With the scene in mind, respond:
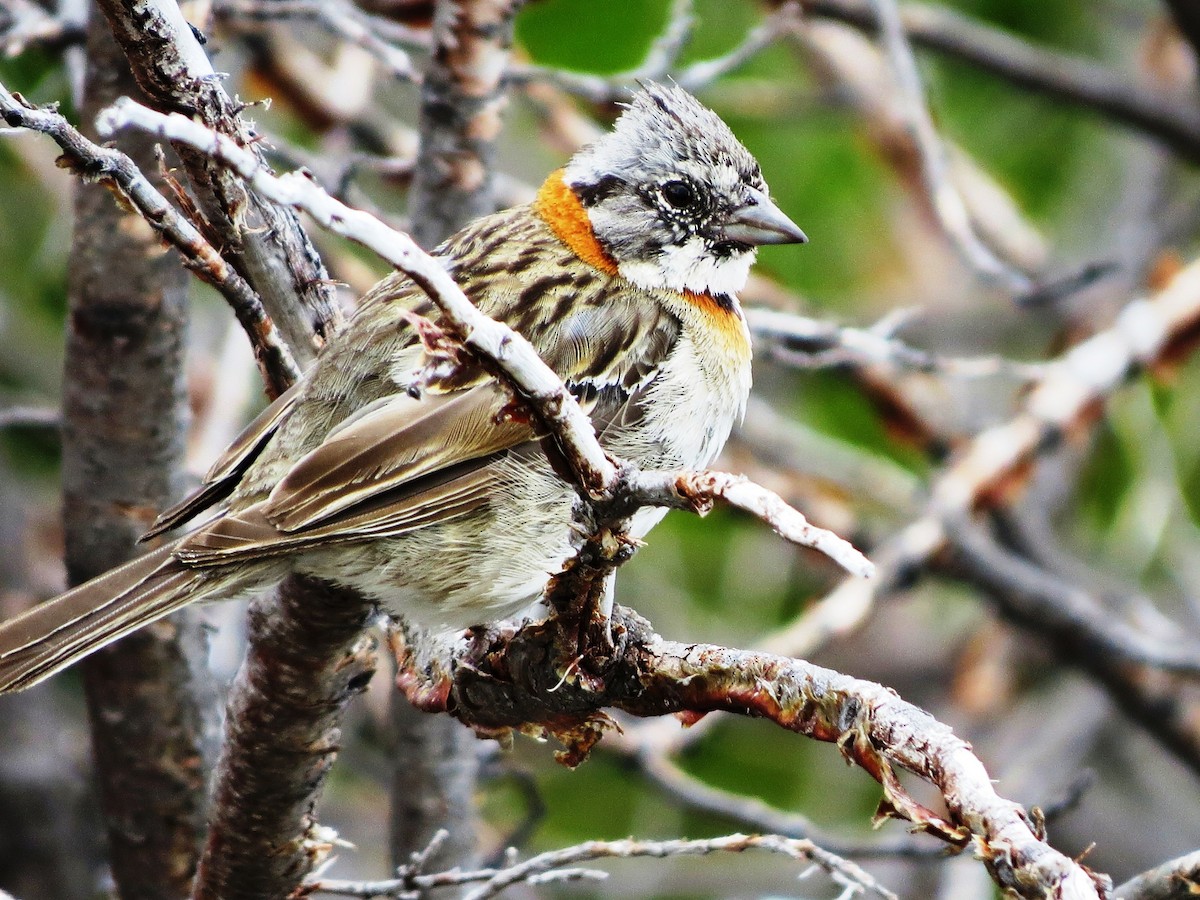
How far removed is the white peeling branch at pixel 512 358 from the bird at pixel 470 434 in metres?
0.58

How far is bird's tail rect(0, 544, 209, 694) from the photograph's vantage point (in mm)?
3090

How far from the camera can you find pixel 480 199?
4.34 metres

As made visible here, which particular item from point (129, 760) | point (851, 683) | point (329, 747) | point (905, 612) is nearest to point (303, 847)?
point (329, 747)

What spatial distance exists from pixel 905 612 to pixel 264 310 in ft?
17.6

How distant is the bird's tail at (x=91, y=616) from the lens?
309cm

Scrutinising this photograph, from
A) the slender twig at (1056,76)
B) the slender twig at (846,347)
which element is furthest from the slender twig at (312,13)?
the slender twig at (1056,76)

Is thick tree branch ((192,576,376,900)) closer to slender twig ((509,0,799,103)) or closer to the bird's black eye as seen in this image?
the bird's black eye

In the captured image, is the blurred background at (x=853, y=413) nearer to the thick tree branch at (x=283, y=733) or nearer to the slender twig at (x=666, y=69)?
the slender twig at (x=666, y=69)

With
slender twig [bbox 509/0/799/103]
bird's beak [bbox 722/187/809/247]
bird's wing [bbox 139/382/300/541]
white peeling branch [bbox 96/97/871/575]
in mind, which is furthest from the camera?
slender twig [bbox 509/0/799/103]

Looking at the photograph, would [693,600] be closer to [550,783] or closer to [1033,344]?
[550,783]

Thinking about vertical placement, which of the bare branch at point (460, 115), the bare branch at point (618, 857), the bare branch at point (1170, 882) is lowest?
the bare branch at point (1170, 882)

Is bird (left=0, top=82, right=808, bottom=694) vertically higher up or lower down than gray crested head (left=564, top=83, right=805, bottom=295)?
lower down

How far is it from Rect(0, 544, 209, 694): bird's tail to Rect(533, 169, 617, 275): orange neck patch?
1421 millimetres

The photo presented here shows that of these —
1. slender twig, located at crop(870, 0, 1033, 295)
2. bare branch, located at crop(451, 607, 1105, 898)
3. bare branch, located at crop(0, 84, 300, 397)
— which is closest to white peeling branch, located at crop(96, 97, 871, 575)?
bare branch, located at crop(451, 607, 1105, 898)
